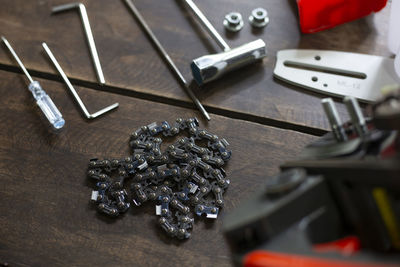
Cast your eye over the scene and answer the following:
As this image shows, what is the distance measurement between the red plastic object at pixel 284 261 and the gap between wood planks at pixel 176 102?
50 cm

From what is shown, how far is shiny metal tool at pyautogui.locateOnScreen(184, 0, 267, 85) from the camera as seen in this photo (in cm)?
95

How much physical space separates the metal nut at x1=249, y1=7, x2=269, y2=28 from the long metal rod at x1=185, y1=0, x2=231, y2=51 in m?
0.09

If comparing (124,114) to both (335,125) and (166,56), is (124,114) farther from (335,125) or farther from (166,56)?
(335,125)

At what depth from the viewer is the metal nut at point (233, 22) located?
41.2 inches

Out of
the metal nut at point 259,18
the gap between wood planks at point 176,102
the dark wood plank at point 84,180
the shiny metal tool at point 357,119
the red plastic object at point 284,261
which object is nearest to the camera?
the red plastic object at point 284,261

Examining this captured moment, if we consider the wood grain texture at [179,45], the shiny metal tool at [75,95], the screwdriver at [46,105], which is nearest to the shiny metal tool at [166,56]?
the wood grain texture at [179,45]

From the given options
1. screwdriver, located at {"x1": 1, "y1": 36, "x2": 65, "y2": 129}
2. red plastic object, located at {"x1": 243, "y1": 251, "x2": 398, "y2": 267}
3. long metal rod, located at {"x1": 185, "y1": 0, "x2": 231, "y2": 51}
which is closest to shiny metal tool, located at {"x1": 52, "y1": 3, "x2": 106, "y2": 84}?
screwdriver, located at {"x1": 1, "y1": 36, "x2": 65, "y2": 129}

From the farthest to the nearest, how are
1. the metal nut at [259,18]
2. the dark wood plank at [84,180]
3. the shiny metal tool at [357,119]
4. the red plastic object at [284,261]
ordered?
1. the metal nut at [259,18]
2. the dark wood plank at [84,180]
3. the shiny metal tool at [357,119]
4. the red plastic object at [284,261]

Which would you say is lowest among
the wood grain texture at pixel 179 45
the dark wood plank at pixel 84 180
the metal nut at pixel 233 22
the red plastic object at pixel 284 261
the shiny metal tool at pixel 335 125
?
the dark wood plank at pixel 84 180

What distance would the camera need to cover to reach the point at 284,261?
43 centimetres

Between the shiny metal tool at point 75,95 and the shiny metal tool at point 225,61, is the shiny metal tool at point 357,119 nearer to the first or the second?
the shiny metal tool at point 225,61

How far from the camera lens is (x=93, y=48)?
41.1 inches

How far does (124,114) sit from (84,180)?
0.55ft

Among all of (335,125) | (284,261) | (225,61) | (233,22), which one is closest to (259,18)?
(233,22)
